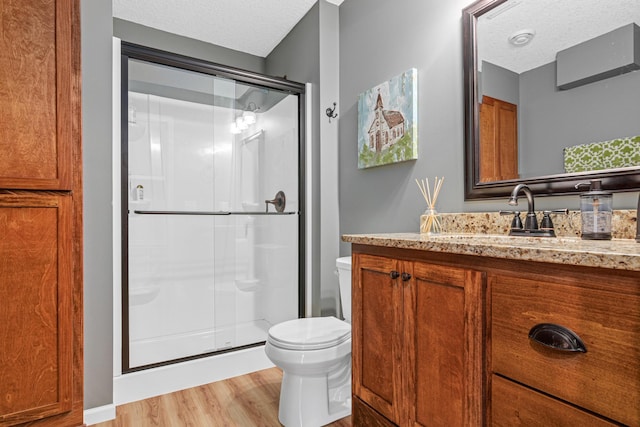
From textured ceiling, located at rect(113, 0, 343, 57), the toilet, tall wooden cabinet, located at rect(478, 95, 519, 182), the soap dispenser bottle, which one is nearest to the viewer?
the soap dispenser bottle

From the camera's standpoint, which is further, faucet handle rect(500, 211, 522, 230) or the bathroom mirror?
faucet handle rect(500, 211, 522, 230)

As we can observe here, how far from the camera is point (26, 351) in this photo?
1479mm

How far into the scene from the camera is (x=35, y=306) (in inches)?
59.0

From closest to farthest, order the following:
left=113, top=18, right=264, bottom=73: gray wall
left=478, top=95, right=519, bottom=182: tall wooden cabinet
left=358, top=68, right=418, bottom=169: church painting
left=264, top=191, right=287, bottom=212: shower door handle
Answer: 1. left=478, top=95, right=519, bottom=182: tall wooden cabinet
2. left=358, top=68, right=418, bottom=169: church painting
3. left=264, top=191, right=287, bottom=212: shower door handle
4. left=113, top=18, right=264, bottom=73: gray wall

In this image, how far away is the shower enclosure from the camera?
7.62ft

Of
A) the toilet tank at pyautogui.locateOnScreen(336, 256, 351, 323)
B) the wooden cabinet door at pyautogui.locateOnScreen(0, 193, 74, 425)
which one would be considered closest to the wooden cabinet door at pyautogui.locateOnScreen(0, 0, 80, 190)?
the wooden cabinet door at pyautogui.locateOnScreen(0, 193, 74, 425)

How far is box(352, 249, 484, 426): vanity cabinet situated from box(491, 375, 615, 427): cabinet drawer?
47mm

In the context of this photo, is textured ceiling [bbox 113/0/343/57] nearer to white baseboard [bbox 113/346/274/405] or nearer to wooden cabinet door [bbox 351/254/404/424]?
wooden cabinet door [bbox 351/254/404/424]

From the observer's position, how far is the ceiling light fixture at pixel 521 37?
1380 millimetres

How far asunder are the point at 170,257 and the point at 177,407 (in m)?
0.96

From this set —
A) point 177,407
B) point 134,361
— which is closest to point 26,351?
point 134,361

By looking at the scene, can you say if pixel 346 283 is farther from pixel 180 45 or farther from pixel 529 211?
pixel 180 45

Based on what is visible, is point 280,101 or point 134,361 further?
point 280,101

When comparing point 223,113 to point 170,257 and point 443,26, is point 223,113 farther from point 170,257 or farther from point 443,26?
point 443,26
